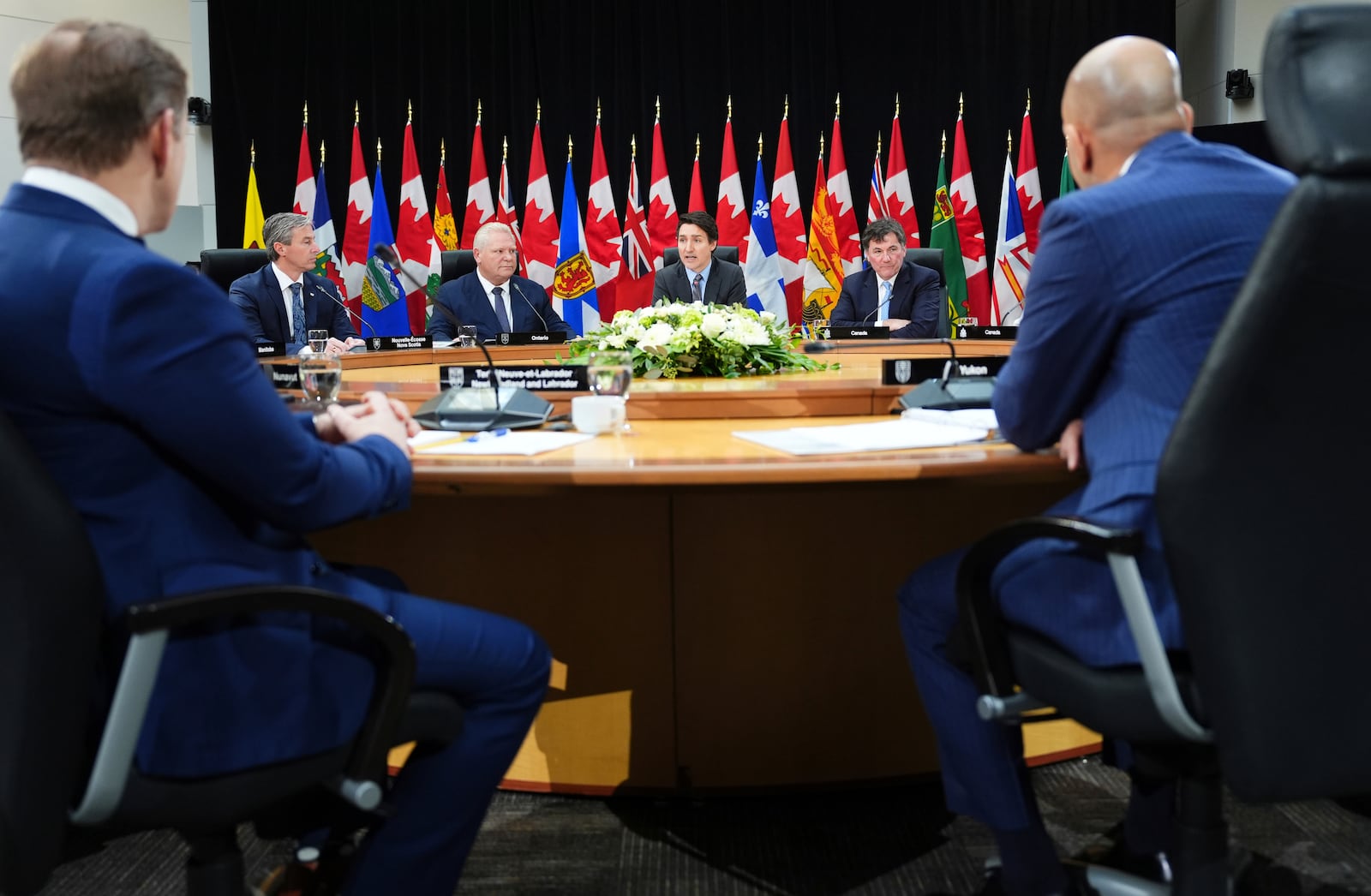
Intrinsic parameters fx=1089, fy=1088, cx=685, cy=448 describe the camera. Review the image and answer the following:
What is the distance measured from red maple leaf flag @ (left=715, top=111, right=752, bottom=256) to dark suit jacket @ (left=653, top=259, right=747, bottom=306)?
1358 mm

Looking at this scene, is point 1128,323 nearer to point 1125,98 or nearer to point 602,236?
point 1125,98

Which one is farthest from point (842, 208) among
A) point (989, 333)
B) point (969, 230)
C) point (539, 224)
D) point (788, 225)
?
point (989, 333)

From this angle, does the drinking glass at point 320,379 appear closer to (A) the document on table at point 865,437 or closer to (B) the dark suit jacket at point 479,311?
(A) the document on table at point 865,437

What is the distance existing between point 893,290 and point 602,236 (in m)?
2.27

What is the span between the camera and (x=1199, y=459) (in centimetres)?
101

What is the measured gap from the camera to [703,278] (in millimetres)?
5766

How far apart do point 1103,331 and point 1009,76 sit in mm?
6517

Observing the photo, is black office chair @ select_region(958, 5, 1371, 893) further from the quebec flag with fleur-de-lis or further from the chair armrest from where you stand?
the quebec flag with fleur-de-lis

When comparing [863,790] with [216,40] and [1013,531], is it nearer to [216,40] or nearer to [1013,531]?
[1013,531]

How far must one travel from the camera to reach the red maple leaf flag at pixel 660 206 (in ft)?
23.0

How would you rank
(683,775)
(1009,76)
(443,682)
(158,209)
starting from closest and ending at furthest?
(158,209)
(443,682)
(683,775)
(1009,76)

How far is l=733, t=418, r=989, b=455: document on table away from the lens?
1.55 m

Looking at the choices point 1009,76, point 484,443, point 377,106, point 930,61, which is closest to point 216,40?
point 377,106

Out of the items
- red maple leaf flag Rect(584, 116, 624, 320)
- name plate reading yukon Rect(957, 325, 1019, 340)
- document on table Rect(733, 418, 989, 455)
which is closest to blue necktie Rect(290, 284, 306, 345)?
red maple leaf flag Rect(584, 116, 624, 320)
